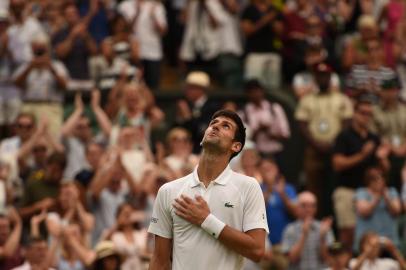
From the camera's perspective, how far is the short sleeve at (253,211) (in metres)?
9.09

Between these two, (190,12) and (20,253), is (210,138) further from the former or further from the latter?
(190,12)

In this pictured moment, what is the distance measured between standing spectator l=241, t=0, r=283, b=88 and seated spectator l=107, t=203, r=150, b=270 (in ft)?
17.2

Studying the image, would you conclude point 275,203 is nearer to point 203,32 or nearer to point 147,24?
point 147,24

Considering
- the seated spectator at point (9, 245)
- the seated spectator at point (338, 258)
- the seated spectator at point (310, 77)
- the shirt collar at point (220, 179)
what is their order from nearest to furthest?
the shirt collar at point (220, 179), the seated spectator at point (9, 245), the seated spectator at point (338, 258), the seated spectator at point (310, 77)

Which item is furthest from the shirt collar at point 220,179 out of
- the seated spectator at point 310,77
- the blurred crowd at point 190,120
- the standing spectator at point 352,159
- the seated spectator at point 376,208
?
the seated spectator at point 310,77

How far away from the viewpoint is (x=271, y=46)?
64.6 feet

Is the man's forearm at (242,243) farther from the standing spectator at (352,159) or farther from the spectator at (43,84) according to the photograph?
the spectator at (43,84)

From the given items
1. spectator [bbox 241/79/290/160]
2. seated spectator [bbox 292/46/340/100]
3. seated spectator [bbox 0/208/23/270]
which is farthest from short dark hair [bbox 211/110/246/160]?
seated spectator [bbox 292/46/340/100]

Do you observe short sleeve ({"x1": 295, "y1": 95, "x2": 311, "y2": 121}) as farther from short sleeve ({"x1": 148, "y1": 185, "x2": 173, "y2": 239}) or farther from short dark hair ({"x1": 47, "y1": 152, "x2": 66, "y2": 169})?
short sleeve ({"x1": 148, "y1": 185, "x2": 173, "y2": 239})

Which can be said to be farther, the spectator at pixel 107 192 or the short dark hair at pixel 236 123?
the spectator at pixel 107 192

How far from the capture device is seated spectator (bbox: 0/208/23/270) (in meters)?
14.3

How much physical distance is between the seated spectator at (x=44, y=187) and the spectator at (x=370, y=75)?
16.8ft

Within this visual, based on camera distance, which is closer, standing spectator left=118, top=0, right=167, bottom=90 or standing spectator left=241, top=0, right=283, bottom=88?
standing spectator left=118, top=0, right=167, bottom=90

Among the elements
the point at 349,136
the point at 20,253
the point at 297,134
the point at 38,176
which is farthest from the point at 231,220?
the point at 297,134
